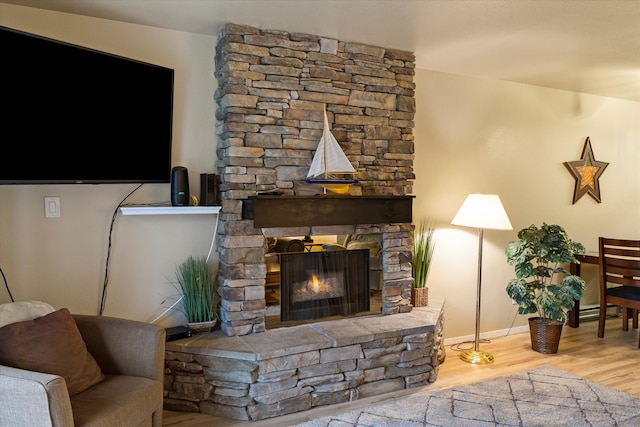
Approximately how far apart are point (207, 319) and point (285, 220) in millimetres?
803

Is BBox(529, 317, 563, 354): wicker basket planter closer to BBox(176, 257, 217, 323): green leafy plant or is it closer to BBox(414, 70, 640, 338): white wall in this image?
BBox(414, 70, 640, 338): white wall

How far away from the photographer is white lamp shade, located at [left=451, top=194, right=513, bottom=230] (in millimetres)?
3572

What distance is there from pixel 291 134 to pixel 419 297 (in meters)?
1.62

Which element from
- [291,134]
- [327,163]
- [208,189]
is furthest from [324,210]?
[208,189]

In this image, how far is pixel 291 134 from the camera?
10.0ft

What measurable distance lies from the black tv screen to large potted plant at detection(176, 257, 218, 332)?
0.61m

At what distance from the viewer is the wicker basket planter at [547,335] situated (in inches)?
152

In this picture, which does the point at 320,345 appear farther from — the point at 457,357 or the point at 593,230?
the point at 593,230

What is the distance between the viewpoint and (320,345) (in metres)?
2.85

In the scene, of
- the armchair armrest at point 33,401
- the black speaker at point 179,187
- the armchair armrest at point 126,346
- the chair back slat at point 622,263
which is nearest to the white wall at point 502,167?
the chair back slat at point 622,263

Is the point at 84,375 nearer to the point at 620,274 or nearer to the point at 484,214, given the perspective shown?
the point at 484,214

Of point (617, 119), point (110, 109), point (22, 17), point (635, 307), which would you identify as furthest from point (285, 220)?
point (617, 119)

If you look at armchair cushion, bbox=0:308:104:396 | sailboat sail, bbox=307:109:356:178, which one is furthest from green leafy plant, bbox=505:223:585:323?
armchair cushion, bbox=0:308:104:396

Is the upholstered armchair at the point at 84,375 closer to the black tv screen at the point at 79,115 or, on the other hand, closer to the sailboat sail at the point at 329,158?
the black tv screen at the point at 79,115
